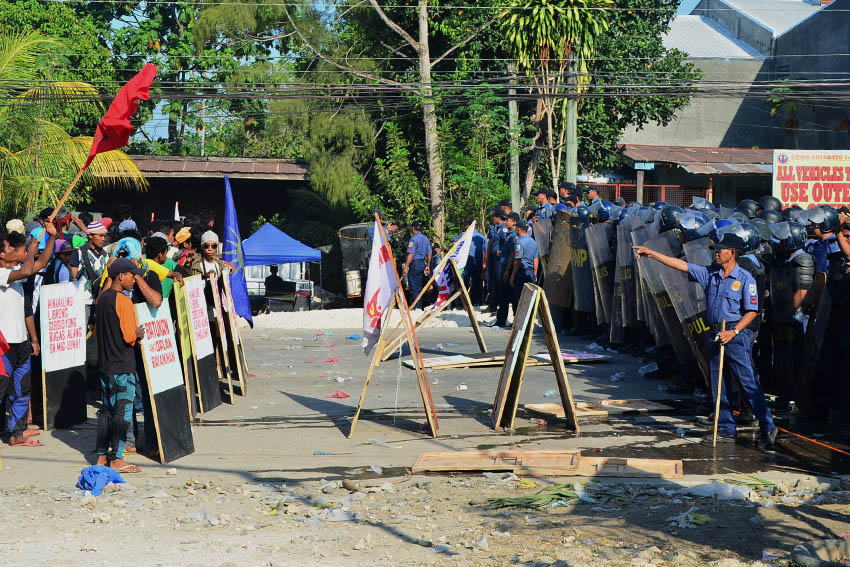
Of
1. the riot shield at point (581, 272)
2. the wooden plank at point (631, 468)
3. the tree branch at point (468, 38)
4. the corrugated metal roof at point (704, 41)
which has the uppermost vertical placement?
the corrugated metal roof at point (704, 41)

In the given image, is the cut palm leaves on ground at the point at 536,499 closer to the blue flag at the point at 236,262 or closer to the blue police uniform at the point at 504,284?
the blue flag at the point at 236,262

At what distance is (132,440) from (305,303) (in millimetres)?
15398

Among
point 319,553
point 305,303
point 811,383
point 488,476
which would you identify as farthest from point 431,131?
point 319,553

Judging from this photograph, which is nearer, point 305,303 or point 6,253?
point 6,253

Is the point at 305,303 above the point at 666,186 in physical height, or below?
below

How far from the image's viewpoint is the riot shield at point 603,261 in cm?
1334

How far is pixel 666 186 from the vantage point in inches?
1436

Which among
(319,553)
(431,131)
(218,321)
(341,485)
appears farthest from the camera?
(431,131)

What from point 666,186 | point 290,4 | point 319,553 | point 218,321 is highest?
point 290,4

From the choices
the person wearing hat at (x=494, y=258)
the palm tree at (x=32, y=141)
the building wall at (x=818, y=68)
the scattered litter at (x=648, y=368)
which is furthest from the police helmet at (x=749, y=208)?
the building wall at (x=818, y=68)

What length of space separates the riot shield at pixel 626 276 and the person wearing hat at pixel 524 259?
3436 mm

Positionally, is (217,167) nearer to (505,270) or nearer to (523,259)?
(505,270)

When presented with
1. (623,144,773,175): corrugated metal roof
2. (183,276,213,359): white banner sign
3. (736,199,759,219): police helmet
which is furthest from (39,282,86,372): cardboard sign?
(623,144,773,175): corrugated metal roof

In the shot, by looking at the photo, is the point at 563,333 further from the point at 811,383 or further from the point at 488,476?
the point at 488,476
